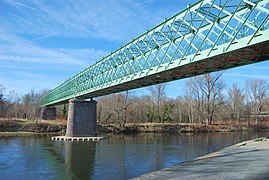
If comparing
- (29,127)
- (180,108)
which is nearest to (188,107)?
(180,108)

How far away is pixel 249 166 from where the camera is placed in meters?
17.3

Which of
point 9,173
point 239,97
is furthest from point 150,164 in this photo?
point 239,97

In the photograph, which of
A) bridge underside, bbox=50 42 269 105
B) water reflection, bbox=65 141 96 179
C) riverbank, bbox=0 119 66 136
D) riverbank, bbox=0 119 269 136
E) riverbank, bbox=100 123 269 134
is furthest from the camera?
riverbank, bbox=100 123 269 134

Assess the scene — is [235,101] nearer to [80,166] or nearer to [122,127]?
[122,127]

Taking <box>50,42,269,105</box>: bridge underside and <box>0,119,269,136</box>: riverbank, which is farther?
<box>0,119,269,136</box>: riverbank

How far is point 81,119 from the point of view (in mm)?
50000

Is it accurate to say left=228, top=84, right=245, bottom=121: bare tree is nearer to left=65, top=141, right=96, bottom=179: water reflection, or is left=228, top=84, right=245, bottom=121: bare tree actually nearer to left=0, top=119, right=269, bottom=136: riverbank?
left=0, top=119, right=269, bottom=136: riverbank

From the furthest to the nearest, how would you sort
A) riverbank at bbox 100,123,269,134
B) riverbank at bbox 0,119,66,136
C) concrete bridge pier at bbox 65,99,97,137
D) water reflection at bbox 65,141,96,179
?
riverbank at bbox 100,123,269,134
riverbank at bbox 0,119,66,136
concrete bridge pier at bbox 65,99,97,137
water reflection at bbox 65,141,96,179

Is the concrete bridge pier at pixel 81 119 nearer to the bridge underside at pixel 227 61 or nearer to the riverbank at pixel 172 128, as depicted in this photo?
the riverbank at pixel 172 128

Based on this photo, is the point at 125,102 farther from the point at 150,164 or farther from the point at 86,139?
the point at 150,164

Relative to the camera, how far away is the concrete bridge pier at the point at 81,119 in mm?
48750

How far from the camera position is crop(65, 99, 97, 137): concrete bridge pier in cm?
4875

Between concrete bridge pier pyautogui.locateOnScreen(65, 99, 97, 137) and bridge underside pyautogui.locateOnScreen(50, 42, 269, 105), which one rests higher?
bridge underside pyautogui.locateOnScreen(50, 42, 269, 105)

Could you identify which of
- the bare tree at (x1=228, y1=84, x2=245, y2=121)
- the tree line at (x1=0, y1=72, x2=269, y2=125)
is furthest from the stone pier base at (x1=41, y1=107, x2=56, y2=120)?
the bare tree at (x1=228, y1=84, x2=245, y2=121)
